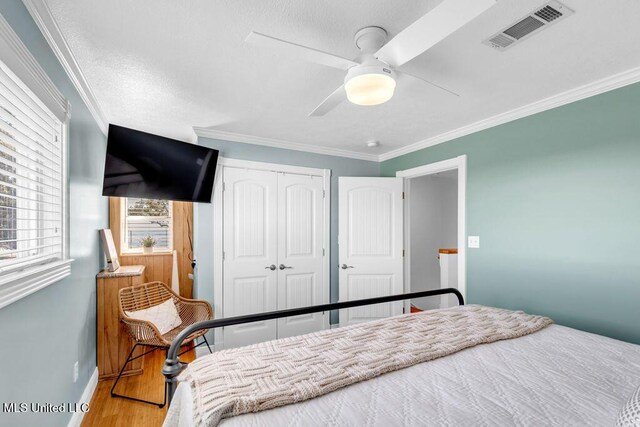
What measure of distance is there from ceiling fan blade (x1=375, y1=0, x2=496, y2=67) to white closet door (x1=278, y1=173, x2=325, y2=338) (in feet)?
7.47

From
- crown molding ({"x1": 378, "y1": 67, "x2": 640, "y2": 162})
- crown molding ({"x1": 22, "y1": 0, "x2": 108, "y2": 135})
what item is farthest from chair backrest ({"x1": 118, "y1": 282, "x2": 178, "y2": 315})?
crown molding ({"x1": 378, "y1": 67, "x2": 640, "y2": 162})

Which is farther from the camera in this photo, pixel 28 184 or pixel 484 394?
pixel 28 184

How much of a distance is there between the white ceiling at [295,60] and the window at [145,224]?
1189 millimetres

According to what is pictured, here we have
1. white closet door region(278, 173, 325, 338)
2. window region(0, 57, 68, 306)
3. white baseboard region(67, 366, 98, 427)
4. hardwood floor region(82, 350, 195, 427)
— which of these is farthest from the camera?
white closet door region(278, 173, 325, 338)

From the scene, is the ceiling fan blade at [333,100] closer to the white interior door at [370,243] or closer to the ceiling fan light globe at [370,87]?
the ceiling fan light globe at [370,87]

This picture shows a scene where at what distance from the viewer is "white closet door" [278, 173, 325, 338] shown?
3.58 metres

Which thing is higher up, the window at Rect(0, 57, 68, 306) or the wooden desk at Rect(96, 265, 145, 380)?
the window at Rect(0, 57, 68, 306)

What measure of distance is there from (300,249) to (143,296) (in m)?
1.66

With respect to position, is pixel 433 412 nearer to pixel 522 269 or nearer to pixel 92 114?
pixel 522 269

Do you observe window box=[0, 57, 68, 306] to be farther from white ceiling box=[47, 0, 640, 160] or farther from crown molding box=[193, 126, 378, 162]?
crown molding box=[193, 126, 378, 162]

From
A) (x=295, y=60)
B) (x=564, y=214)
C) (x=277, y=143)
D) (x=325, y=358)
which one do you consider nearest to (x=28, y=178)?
(x=295, y=60)

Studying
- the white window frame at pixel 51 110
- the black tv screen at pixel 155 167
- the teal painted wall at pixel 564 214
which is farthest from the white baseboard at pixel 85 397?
the teal painted wall at pixel 564 214

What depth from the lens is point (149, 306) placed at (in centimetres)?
295

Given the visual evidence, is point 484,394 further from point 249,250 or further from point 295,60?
point 249,250
